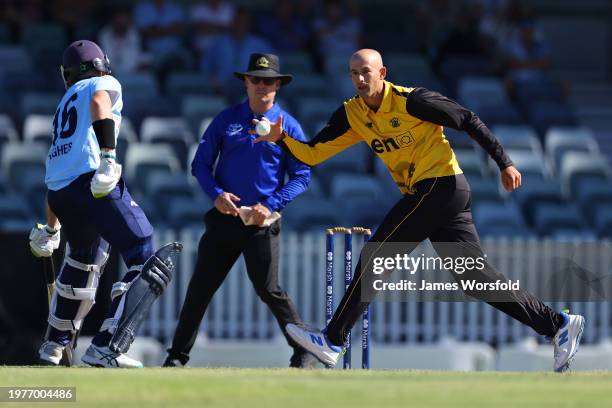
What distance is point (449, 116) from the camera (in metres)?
9.56

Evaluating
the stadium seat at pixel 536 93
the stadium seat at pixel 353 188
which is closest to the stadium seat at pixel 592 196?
the stadium seat at pixel 536 93

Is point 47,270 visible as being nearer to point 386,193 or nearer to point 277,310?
point 277,310

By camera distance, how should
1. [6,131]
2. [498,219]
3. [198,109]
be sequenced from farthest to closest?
[198,109] → [6,131] → [498,219]

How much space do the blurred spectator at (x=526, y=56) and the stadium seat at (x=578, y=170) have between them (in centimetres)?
255

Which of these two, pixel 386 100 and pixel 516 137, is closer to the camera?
pixel 386 100

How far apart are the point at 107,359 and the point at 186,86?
9.51 meters

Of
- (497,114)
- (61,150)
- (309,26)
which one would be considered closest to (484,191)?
(497,114)

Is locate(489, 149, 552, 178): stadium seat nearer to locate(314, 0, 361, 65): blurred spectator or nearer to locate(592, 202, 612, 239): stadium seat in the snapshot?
locate(592, 202, 612, 239): stadium seat

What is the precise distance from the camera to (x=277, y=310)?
10711 millimetres

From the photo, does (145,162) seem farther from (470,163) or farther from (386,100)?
(386,100)

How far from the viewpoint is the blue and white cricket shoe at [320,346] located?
32.3 ft

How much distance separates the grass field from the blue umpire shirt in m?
1.66

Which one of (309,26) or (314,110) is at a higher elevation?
(309,26)

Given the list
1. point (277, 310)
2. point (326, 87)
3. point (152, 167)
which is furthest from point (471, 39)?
point (277, 310)
